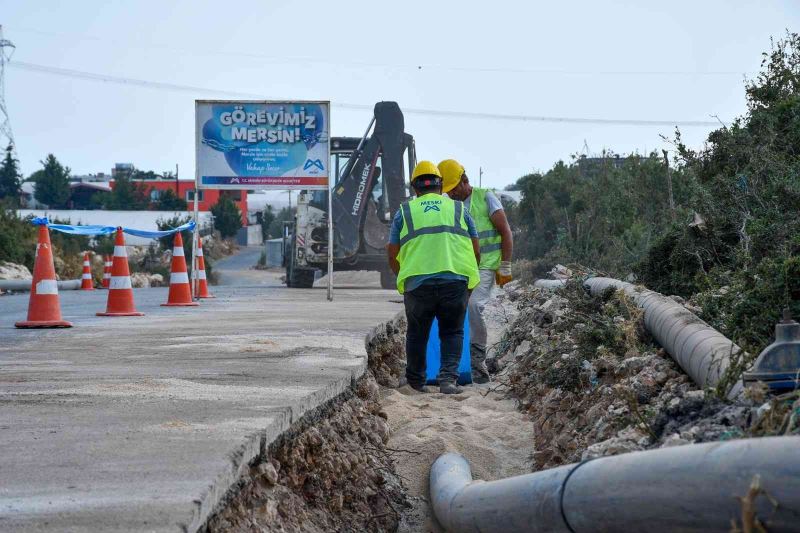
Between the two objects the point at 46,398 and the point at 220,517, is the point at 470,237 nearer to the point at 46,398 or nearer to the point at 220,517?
the point at 46,398

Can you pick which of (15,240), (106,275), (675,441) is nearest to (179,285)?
(675,441)

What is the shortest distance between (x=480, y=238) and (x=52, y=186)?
83651mm

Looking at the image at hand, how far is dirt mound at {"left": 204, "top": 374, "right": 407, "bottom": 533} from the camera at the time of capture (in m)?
3.93

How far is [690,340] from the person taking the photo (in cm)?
541

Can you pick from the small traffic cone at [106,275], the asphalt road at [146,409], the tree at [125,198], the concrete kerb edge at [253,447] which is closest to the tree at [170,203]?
the tree at [125,198]

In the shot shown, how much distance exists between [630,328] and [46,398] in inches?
136

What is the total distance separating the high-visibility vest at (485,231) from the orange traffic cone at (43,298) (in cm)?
372

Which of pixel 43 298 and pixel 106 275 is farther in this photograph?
pixel 106 275

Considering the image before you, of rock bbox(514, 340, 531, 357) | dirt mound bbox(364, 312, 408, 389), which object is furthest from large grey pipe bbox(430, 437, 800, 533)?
rock bbox(514, 340, 531, 357)

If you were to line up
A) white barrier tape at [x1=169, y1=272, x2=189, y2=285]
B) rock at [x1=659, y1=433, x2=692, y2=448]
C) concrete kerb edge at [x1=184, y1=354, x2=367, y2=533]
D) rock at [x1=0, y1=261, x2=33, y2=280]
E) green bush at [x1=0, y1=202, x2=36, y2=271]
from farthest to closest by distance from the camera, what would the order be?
green bush at [x1=0, y1=202, x2=36, y2=271], rock at [x1=0, y1=261, x2=33, y2=280], white barrier tape at [x1=169, y1=272, x2=189, y2=285], rock at [x1=659, y1=433, x2=692, y2=448], concrete kerb edge at [x1=184, y1=354, x2=367, y2=533]

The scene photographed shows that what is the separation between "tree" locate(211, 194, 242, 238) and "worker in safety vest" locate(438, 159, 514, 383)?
221ft

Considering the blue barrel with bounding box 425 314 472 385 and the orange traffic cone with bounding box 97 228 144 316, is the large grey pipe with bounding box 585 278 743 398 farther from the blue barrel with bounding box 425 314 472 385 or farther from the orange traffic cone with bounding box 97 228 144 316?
the orange traffic cone with bounding box 97 228 144 316

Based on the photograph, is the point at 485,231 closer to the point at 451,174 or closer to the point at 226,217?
the point at 451,174

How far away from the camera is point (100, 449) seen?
3.96m
